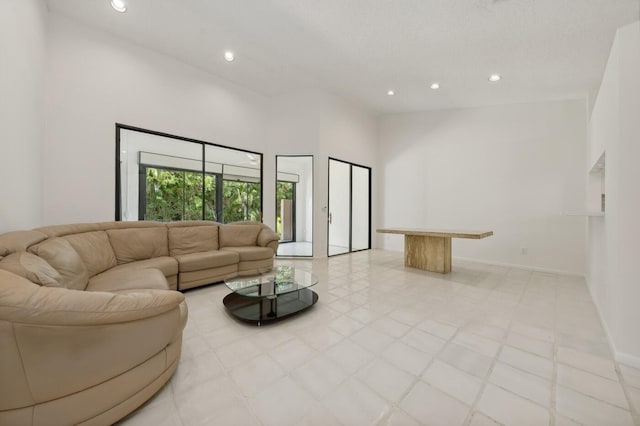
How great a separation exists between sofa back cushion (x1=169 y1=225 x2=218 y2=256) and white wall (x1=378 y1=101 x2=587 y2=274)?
4.50 metres

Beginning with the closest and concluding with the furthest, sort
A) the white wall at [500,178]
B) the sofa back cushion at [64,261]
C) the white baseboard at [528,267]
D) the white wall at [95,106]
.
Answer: the sofa back cushion at [64,261] < the white wall at [95,106] < the white baseboard at [528,267] < the white wall at [500,178]

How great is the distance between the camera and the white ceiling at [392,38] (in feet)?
9.33

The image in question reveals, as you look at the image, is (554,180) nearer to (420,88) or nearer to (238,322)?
(420,88)

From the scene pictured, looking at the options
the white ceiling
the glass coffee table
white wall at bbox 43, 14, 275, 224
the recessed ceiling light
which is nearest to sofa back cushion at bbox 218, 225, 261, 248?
the glass coffee table

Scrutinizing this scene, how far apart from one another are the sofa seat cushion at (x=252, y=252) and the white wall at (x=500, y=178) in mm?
3747

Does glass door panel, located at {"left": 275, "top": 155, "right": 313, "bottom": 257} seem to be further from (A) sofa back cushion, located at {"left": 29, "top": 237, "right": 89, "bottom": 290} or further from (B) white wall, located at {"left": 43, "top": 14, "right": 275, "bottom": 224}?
(A) sofa back cushion, located at {"left": 29, "top": 237, "right": 89, "bottom": 290}

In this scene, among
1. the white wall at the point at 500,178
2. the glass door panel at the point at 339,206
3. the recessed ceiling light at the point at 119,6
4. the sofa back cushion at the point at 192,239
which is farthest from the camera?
the glass door panel at the point at 339,206

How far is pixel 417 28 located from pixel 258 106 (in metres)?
3.36

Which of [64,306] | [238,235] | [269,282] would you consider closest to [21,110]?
[64,306]

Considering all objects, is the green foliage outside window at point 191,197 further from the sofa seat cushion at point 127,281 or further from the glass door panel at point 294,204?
the sofa seat cushion at point 127,281

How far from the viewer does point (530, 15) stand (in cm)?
281

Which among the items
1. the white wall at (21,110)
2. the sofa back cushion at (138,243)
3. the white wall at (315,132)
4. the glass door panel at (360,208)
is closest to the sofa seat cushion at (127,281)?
the sofa back cushion at (138,243)

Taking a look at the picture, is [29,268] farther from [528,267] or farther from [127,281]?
[528,267]

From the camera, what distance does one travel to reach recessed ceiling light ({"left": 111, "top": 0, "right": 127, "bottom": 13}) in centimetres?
296
